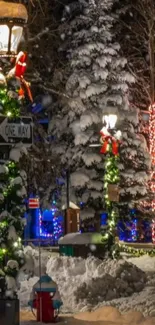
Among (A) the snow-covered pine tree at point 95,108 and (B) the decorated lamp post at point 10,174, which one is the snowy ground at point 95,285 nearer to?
(B) the decorated lamp post at point 10,174

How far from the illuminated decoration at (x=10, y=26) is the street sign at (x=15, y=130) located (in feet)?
3.34

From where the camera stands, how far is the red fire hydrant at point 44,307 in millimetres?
14117

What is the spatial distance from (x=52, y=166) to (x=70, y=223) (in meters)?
2.43

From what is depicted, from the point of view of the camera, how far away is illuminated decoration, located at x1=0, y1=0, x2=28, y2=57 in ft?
37.7

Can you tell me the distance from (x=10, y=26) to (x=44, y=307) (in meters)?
5.49

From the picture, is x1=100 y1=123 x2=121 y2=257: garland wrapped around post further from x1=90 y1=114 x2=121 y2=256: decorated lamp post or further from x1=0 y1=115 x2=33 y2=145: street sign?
x1=0 y1=115 x2=33 y2=145: street sign

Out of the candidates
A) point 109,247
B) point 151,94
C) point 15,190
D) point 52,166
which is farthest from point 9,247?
point 151,94

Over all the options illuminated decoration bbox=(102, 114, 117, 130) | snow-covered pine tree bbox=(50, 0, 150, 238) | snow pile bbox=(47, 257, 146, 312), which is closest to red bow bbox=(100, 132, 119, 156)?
illuminated decoration bbox=(102, 114, 117, 130)

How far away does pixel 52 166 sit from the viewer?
2869 centimetres

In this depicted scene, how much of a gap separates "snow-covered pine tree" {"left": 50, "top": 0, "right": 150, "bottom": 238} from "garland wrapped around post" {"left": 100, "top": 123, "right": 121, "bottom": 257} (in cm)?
704

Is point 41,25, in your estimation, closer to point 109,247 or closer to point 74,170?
point 109,247

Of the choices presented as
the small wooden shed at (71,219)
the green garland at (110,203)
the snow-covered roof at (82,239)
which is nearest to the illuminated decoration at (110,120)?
the green garland at (110,203)

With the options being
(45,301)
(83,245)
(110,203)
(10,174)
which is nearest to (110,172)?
(110,203)

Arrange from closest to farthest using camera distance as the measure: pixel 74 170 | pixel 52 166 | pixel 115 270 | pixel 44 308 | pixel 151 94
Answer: pixel 44 308 < pixel 115 270 < pixel 52 166 < pixel 74 170 < pixel 151 94
